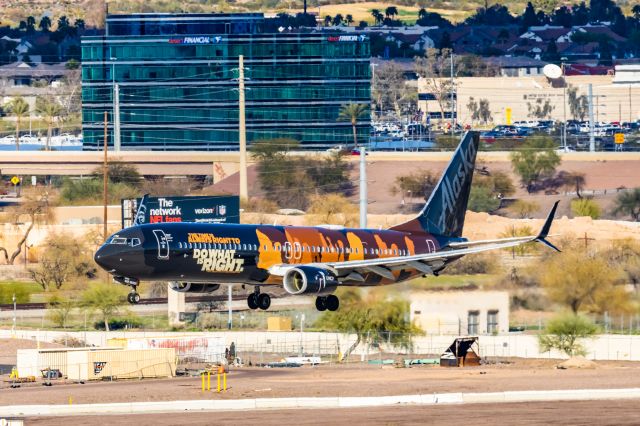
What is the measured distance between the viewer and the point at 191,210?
408ft

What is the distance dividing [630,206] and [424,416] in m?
118

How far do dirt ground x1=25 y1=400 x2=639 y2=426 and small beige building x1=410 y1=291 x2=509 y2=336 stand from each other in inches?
840

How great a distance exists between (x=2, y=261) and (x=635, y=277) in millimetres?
77455

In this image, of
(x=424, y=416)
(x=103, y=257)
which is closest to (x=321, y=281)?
(x=103, y=257)

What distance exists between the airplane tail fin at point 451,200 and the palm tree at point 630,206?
8946cm

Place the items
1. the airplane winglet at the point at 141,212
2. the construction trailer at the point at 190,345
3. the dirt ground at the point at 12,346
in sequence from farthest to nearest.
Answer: the airplane winglet at the point at 141,212
the dirt ground at the point at 12,346
the construction trailer at the point at 190,345

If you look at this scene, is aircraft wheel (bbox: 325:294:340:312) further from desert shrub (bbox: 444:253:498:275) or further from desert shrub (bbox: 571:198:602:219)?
desert shrub (bbox: 571:198:602:219)

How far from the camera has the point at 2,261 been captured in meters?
164

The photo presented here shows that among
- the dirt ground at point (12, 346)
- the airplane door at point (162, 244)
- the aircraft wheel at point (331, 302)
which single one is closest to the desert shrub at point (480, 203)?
the dirt ground at point (12, 346)

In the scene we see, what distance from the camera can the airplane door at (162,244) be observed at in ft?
248

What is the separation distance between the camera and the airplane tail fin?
92.9m

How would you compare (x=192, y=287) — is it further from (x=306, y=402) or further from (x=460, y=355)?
(x=460, y=355)

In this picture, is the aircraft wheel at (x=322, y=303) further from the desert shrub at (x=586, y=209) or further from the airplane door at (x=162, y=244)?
the desert shrub at (x=586, y=209)

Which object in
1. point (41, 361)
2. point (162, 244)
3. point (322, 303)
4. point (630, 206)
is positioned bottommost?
point (41, 361)
